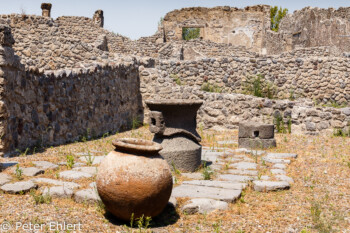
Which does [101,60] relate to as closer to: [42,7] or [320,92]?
[320,92]

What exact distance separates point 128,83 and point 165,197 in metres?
7.65

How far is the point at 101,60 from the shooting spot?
11344 millimetres

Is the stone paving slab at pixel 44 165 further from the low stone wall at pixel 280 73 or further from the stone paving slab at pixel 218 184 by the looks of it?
the low stone wall at pixel 280 73

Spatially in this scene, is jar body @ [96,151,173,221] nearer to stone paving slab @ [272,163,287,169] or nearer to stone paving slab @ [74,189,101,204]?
stone paving slab @ [74,189,101,204]

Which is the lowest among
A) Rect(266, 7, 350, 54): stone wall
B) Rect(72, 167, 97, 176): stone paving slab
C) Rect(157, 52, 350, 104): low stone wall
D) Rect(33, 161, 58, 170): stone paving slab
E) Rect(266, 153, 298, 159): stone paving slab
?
Rect(266, 153, 298, 159): stone paving slab

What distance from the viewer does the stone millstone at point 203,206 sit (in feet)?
14.4

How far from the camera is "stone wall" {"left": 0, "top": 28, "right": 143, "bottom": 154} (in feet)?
22.1

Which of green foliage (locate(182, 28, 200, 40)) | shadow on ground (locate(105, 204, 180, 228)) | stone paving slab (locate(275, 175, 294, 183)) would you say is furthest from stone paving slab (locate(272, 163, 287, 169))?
green foliage (locate(182, 28, 200, 40))

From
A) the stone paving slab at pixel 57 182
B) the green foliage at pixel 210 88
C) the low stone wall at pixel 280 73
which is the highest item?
the low stone wall at pixel 280 73

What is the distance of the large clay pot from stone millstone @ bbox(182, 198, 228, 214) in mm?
483

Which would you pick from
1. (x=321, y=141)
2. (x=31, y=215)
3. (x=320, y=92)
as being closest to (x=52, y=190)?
(x=31, y=215)

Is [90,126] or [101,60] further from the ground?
[101,60]

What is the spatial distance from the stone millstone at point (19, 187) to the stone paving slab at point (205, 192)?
1709 millimetres

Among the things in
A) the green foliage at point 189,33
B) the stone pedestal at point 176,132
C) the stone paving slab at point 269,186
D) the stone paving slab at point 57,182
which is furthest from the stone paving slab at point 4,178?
the green foliage at point 189,33
